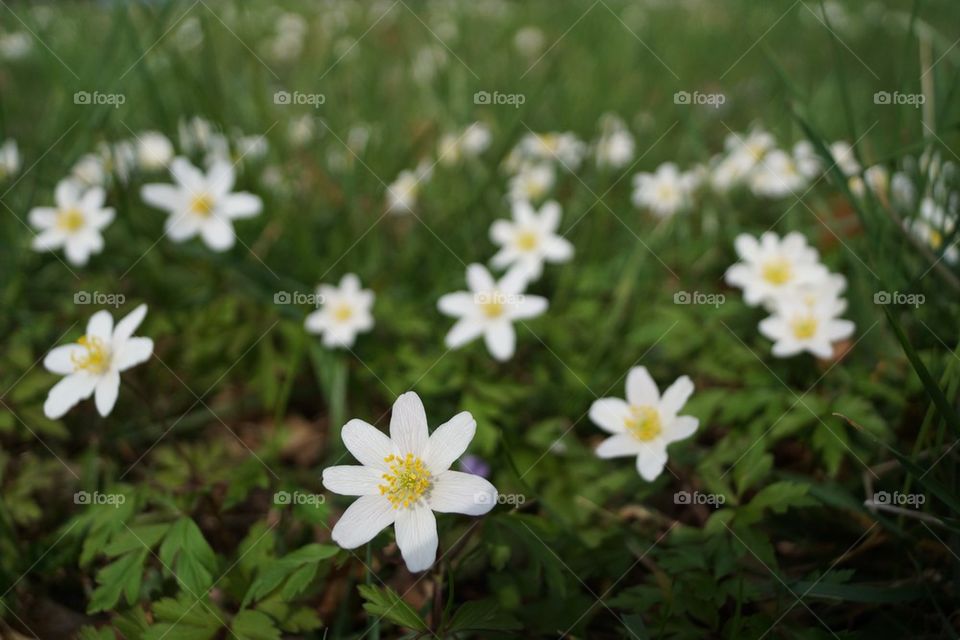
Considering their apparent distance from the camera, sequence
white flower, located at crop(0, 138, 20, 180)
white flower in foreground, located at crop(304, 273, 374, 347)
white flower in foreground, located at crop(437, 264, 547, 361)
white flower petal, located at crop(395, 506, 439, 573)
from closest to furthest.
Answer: white flower petal, located at crop(395, 506, 439, 573)
white flower in foreground, located at crop(437, 264, 547, 361)
white flower in foreground, located at crop(304, 273, 374, 347)
white flower, located at crop(0, 138, 20, 180)

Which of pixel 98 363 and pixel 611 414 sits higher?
pixel 611 414

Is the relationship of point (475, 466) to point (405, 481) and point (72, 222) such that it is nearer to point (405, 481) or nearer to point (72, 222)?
point (405, 481)

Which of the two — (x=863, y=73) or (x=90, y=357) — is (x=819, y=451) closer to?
(x=90, y=357)

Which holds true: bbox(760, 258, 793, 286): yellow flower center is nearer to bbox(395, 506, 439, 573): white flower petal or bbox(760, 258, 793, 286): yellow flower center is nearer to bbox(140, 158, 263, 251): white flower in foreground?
bbox(395, 506, 439, 573): white flower petal

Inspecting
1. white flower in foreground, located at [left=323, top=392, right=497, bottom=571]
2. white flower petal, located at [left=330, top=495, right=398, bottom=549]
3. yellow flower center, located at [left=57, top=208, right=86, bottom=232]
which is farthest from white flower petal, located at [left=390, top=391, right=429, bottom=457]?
yellow flower center, located at [left=57, top=208, right=86, bottom=232]

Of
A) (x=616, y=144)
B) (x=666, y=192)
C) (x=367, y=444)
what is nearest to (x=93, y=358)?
(x=367, y=444)
